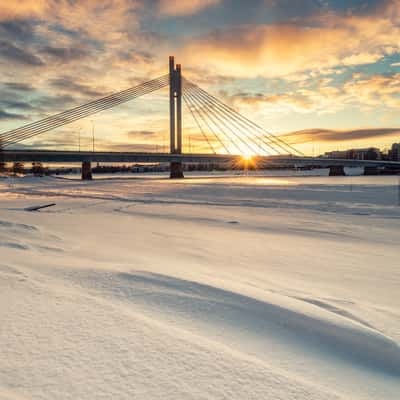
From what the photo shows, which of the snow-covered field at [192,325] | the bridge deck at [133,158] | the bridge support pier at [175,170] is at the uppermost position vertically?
the bridge deck at [133,158]

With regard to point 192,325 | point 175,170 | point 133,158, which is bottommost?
point 192,325

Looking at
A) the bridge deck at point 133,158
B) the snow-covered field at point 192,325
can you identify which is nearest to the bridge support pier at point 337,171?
the bridge deck at point 133,158

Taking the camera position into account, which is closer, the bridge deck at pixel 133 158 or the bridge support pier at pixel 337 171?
the bridge deck at pixel 133 158

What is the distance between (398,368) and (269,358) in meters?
0.70

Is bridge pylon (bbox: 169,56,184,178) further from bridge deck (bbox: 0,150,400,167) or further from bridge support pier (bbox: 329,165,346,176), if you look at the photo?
bridge support pier (bbox: 329,165,346,176)

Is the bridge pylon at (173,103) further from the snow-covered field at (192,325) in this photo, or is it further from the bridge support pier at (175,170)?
the snow-covered field at (192,325)

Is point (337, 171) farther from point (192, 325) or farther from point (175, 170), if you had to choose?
point (192, 325)

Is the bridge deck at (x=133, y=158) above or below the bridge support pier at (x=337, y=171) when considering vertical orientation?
above

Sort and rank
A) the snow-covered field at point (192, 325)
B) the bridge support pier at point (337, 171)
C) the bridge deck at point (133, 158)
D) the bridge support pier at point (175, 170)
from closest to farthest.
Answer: the snow-covered field at point (192, 325)
the bridge deck at point (133, 158)
the bridge support pier at point (175, 170)
the bridge support pier at point (337, 171)

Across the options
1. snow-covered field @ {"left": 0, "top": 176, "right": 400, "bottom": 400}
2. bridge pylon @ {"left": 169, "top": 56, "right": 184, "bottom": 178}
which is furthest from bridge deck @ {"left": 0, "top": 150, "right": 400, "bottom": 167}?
snow-covered field @ {"left": 0, "top": 176, "right": 400, "bottom": 400}

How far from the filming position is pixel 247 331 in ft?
5.56


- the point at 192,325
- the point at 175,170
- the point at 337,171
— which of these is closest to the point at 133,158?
the point at 175,170

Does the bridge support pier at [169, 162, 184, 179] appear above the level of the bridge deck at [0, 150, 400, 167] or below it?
below

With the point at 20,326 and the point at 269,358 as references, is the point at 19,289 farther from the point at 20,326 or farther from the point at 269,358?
the point at 269,358
